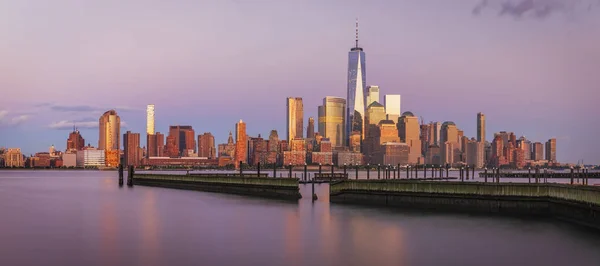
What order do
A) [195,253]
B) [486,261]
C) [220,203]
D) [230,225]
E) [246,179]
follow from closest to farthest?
[486,261] < [195,253] < [230,225] < [220,203] < [246,179]

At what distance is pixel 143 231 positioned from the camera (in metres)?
49.8

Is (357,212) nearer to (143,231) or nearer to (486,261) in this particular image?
(143,231)

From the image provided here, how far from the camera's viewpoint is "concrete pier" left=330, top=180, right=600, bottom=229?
44562 mm

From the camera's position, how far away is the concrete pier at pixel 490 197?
44562mm

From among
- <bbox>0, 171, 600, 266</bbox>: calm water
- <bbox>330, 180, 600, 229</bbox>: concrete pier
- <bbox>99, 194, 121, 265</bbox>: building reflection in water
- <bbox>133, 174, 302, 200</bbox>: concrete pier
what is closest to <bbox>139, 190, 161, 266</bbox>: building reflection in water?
<bbox>0, 171, 600, 266</bbox>: calm water

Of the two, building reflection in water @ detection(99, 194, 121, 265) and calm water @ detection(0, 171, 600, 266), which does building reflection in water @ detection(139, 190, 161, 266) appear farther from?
building reflection in water @ detection(99, 194, 121, 265)

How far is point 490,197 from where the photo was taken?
54375 millimetres

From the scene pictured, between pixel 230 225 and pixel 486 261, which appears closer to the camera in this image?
pixel 486 261

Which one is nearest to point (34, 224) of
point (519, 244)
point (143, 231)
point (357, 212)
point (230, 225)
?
point (143, 231)

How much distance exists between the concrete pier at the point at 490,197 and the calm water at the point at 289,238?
1.82 metres

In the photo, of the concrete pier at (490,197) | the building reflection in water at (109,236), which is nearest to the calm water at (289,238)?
the building reflection in water at (109,236)

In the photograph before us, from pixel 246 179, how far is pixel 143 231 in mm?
41035

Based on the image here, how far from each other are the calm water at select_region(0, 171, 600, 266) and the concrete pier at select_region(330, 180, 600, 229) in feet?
5.96

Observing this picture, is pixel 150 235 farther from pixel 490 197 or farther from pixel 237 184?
pixel 237 184
